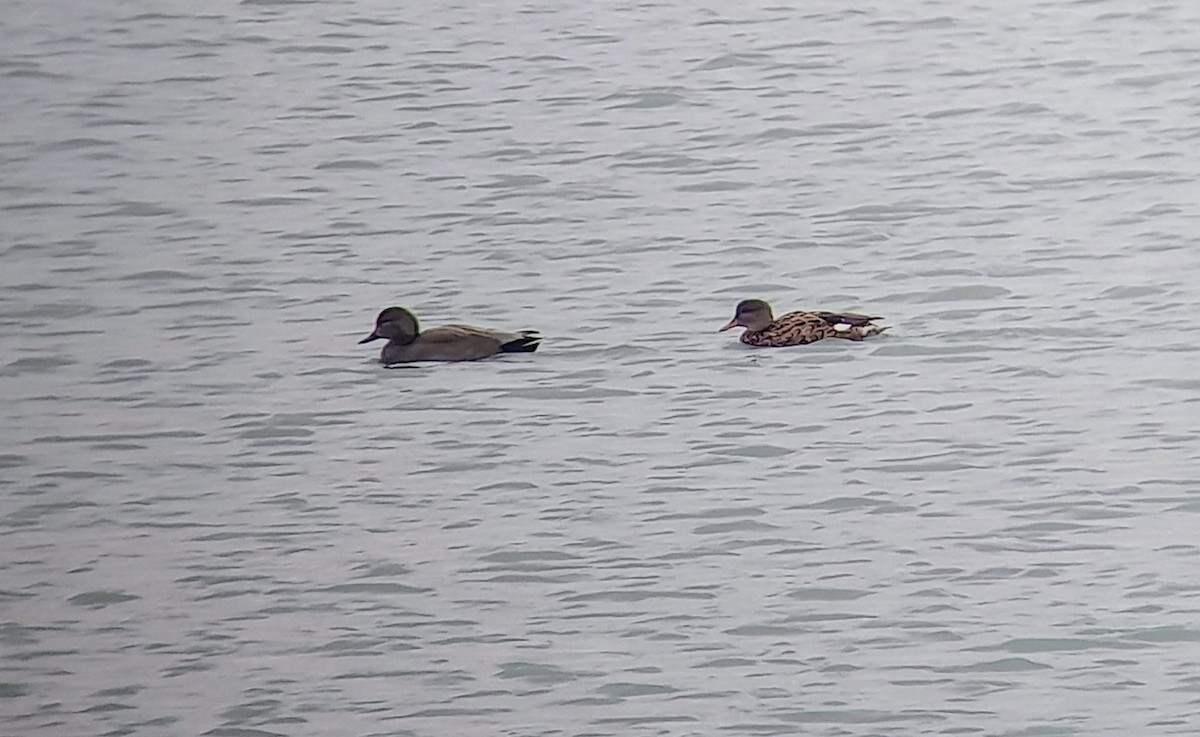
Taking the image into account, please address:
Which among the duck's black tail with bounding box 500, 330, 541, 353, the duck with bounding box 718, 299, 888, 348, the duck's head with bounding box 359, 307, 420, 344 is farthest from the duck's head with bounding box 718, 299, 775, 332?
the duck's head with bounding box 359, 307, 420, 344

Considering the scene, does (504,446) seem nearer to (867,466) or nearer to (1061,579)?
(867,466)

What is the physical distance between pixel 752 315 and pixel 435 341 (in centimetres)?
53

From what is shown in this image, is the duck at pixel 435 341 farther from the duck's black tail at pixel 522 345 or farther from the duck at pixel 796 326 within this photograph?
the duck at pixel 796 326

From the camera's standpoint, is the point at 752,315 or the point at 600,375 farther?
the point at 752,315

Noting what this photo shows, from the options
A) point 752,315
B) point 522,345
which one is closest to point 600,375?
point 522,345

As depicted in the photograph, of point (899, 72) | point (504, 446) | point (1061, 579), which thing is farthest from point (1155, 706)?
point (899, 72)

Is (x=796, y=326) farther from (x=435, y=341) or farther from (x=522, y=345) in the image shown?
(x=435, y=341)

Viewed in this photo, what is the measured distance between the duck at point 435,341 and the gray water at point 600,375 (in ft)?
0.10

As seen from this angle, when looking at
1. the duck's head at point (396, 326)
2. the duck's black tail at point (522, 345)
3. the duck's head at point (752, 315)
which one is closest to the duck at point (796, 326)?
the duck's head at point (752, 315)

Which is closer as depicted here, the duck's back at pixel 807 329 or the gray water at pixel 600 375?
the gray water at pixel 600 375

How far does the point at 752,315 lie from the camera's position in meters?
3.93

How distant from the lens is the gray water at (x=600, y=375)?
2.88 meters

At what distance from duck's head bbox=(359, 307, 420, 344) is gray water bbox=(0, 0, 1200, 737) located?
68 mm

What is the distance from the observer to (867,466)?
135 inches
